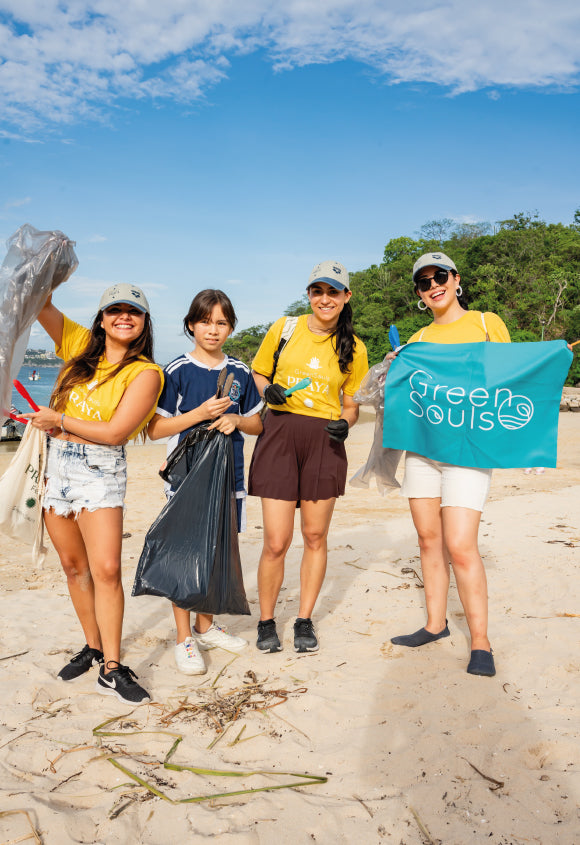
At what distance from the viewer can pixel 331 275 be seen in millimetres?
3619

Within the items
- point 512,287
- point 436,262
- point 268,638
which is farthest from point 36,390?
point 436,262

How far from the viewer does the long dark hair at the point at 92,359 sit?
10.2 ft

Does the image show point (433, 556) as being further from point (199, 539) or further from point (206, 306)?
point (206, 306)

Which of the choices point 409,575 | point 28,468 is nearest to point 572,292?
point 409,575

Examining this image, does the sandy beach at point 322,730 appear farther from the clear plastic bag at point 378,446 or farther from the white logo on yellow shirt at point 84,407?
the white logo on yellow shirt at point 84,407

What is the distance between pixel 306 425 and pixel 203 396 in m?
0.65

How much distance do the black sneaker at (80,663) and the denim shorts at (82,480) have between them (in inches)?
36.1

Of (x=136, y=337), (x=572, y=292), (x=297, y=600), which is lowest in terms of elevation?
(x=297, y=600)

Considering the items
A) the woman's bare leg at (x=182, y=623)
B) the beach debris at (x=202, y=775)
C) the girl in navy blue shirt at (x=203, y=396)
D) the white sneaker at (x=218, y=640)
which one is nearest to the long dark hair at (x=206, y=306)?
the girl in navy blue shirt at (x=203, y=396)

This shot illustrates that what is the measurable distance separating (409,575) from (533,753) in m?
2.64

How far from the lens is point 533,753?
103 inches

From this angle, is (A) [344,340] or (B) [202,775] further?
(A) [344,340]

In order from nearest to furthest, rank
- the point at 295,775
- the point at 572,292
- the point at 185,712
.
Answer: the point at 295,775 → the point at 185,712 → the point at 572,292

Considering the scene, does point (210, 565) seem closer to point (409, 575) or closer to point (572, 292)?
point (409, 575)
